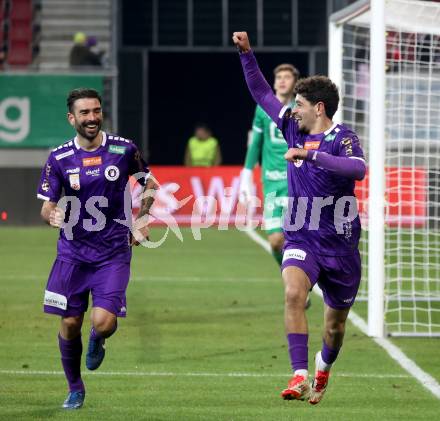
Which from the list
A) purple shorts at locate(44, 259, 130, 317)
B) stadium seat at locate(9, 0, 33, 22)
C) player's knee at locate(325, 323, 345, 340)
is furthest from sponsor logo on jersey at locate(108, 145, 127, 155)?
stadium seat at locate(9, 0, 33, 22)

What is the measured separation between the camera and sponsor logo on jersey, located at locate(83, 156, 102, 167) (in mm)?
8039

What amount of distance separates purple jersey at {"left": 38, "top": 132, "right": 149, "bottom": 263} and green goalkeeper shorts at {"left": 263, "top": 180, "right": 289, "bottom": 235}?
194 inches

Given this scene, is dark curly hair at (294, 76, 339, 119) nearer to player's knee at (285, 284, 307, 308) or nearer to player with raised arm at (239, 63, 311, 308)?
player's knee at (285, 284, 307, 308)

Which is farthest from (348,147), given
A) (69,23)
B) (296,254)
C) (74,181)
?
(69,23)

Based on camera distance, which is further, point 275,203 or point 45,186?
point 275,203

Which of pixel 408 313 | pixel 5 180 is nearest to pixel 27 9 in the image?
pixel 5 180

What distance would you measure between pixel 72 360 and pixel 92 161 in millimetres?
1246

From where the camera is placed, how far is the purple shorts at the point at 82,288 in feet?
26.2

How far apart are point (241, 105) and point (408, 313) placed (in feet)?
73.2

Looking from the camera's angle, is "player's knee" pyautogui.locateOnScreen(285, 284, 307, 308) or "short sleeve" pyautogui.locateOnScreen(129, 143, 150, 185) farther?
"short sleeve" pyautogui.locateOnScreen(129, 143, 150, 185)

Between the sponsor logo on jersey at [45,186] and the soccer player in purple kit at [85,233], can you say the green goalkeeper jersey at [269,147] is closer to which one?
the soccer player in purple kit at [85,233]

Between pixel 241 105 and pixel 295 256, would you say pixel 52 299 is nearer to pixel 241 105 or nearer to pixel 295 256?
pixel 295 256

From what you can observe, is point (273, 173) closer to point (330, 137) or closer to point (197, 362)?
point (197, 362)

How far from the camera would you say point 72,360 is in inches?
316
